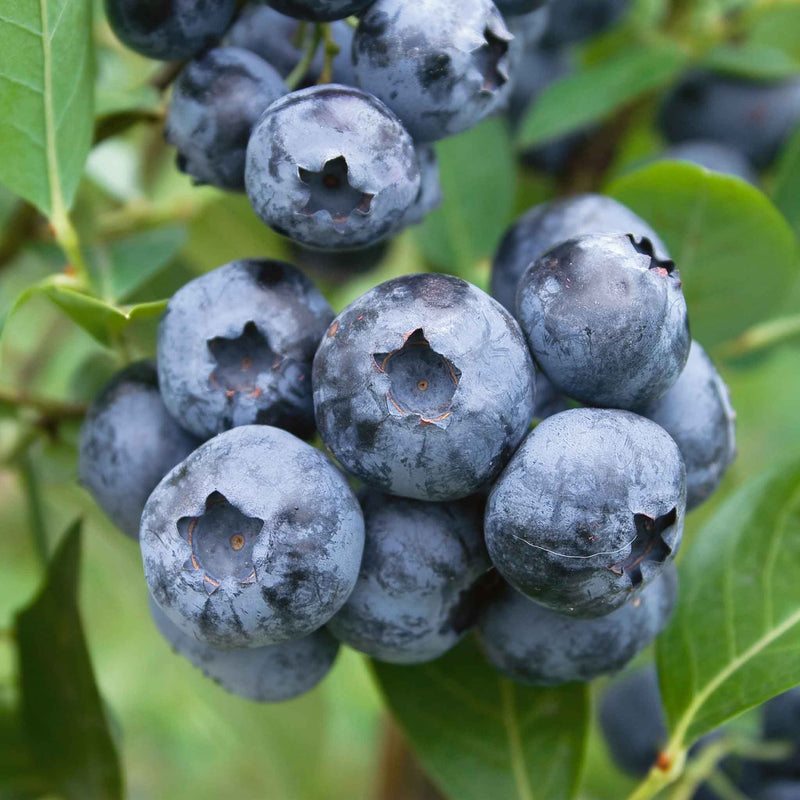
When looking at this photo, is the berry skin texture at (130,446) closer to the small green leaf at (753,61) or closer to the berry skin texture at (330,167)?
the berry skin texture at (330,167)

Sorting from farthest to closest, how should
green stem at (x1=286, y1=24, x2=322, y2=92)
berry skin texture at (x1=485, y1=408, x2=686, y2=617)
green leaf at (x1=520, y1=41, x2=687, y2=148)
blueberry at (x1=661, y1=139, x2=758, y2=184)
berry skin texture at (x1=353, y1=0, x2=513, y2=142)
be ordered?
blueberry at (x1=661, y1=139, x2=758, y2=184) → green leaf at (x1=520, y1=41, x2=687, y2=148) → green stem at (x1=286, y1=24, x2=322, y2=92) → berry skin texture at (x1=353, y1=0, x2=513, y2=142) → berry skin texture at (x1=485, y1=408, x2=686, y2=617)

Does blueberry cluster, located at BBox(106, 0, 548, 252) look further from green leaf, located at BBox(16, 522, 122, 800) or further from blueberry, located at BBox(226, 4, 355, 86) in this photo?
green leaf, located at BBox(16, 522, 122, 800)

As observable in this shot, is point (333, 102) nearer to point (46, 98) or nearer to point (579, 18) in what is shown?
point (46, 98)

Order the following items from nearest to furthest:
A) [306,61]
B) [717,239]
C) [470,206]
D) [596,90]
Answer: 1. [306,61]
2. [717,239]
3. [596,90]
4. [470,206]

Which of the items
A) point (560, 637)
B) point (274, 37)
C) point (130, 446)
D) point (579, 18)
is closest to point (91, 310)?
point (130, 446)

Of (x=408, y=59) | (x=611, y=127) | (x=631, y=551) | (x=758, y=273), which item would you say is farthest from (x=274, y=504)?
(x=611, y=127)

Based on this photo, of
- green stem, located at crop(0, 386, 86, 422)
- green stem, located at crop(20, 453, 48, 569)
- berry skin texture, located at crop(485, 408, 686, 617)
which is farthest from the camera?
green stem, located at crop(20, 453, 48, 569)

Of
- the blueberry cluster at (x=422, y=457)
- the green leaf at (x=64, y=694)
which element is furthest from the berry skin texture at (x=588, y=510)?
the green leaf at (x=64, y=694)

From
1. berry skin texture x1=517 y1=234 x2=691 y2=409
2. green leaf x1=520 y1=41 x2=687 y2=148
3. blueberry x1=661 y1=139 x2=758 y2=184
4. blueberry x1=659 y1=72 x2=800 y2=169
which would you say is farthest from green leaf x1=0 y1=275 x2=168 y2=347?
blueberry x1=659 y1=72 x2=800 y2=169
